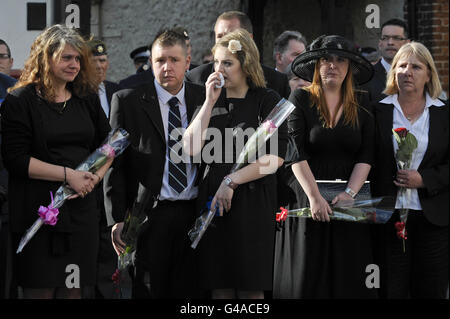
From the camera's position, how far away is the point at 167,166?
220 inches

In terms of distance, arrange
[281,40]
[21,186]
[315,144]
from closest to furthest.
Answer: [21,186], [315,144], [281,40]

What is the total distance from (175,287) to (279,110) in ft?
4.07

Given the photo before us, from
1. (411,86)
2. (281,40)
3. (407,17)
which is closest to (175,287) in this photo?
(411,86)

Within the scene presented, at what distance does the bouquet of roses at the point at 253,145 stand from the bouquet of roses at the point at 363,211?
598 mm

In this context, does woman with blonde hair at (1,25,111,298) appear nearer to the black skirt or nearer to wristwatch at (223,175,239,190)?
the black skirt

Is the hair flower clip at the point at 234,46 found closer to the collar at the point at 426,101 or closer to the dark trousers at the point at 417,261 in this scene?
the collar at the point at 426,101

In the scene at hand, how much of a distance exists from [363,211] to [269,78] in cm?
133

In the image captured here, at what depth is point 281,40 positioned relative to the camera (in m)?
8.14

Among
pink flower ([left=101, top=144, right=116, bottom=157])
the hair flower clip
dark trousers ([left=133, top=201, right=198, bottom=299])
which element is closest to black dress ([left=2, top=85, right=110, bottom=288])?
pink flower ([left=101, top=144, right=116, bottom=157])

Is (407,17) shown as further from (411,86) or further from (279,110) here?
(279,110)

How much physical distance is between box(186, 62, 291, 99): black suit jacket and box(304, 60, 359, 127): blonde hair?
1.85ft

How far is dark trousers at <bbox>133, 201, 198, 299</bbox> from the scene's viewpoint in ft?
18.1

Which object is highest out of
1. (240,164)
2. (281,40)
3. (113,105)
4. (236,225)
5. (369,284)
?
(281,40)

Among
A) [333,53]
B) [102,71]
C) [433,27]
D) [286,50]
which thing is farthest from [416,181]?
[433,27]
